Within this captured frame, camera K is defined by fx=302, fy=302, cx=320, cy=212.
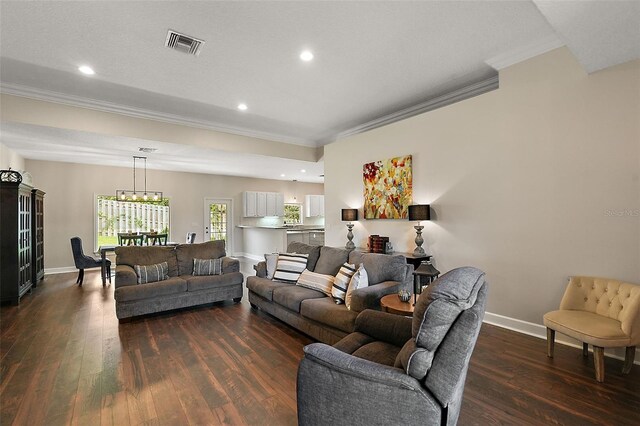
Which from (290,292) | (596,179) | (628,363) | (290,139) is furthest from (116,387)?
(290,139)

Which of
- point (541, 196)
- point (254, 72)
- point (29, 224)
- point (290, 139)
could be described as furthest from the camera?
point (290, 139)

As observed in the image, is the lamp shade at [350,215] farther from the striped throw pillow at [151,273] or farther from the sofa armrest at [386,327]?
the sofa armrest at [386,327]

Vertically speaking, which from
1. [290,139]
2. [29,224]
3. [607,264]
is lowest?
[607,264]

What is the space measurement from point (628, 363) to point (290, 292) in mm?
3019

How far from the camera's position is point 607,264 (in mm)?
2795

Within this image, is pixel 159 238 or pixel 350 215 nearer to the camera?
pixel 350 215

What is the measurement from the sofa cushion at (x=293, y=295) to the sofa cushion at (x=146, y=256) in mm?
1824

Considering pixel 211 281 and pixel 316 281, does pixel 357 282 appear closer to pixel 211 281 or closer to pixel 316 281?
pixel 316 281

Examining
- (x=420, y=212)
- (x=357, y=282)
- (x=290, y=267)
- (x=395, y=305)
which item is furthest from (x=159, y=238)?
(x=395, y=305)

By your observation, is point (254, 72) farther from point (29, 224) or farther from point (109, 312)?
point (29, 224)

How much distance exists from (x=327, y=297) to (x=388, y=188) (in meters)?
2.27

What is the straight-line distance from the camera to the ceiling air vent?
2.91 m

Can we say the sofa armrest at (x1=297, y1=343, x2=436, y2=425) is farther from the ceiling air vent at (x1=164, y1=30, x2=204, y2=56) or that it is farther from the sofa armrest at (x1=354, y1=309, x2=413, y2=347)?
the ceiling air vent at (x1=164, y1=30, x2=204, y2=56)

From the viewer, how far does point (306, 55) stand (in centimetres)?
328
